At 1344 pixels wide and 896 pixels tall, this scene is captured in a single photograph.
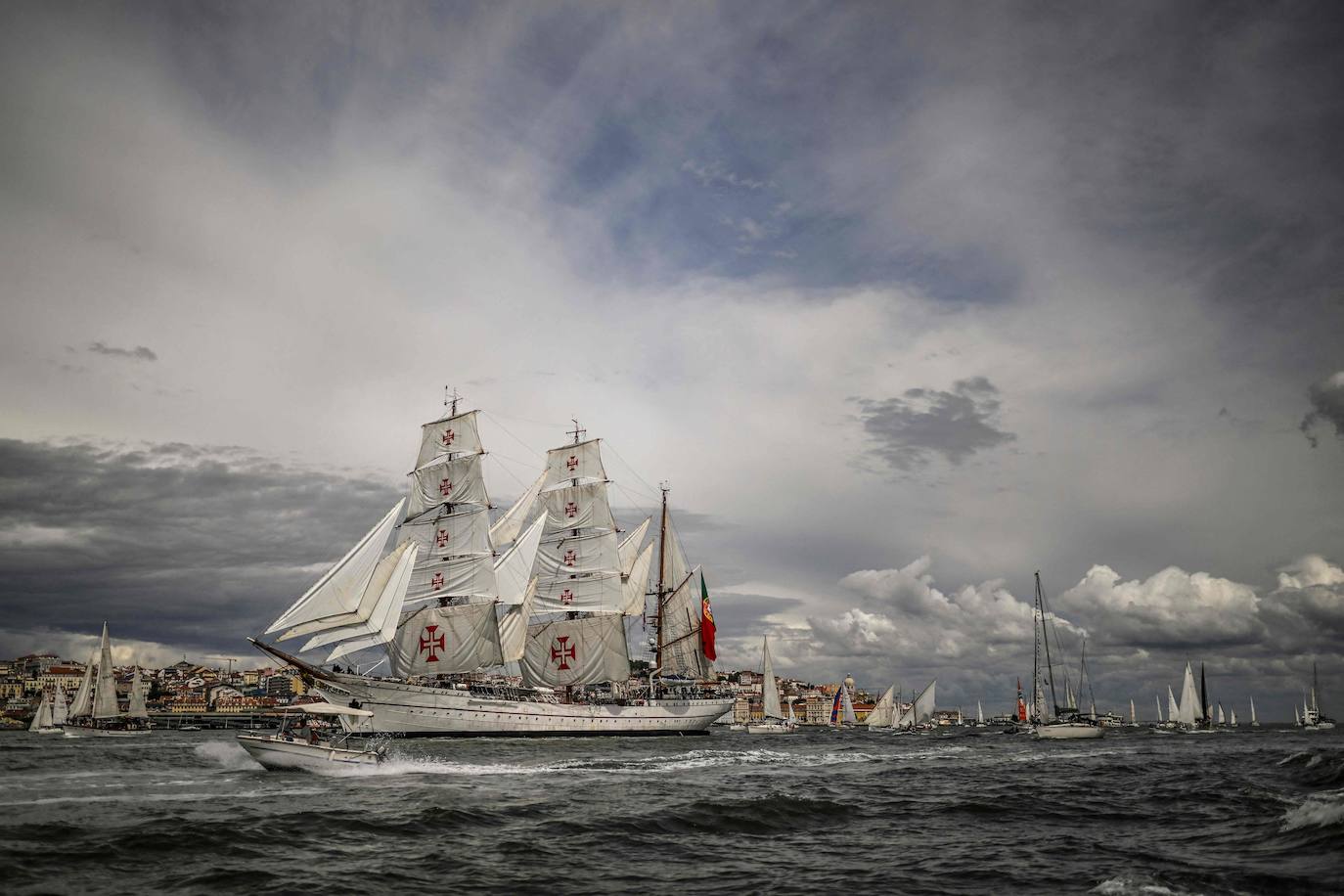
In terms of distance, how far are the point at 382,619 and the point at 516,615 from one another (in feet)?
92.4

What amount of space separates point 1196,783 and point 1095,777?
19.7 feet

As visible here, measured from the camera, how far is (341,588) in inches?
2825

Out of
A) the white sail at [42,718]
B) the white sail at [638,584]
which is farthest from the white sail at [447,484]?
the white sail at [42,718]

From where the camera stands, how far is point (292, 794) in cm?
3591

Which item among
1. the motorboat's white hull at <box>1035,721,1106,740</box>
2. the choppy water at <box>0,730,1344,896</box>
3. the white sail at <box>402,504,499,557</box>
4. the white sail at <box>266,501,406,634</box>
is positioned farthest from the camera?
the motorboat's white hull at <box>1035,721,1106,740</box>

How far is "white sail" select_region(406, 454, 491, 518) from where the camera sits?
339 ft

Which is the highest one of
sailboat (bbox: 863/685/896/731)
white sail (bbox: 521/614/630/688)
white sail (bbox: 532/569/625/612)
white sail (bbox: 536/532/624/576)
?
white sail (bbox: 536/532/624/576)

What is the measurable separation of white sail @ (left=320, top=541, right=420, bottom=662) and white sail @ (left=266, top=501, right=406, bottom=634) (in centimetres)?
234

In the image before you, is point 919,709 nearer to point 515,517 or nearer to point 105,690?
point 515,517

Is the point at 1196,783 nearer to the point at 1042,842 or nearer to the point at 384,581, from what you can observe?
the point at 1042,842

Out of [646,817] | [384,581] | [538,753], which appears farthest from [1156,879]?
[384,581]

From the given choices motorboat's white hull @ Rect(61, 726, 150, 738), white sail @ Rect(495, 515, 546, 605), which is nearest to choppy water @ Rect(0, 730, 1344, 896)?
white sail @ Rect(495, 515, 546, 605)

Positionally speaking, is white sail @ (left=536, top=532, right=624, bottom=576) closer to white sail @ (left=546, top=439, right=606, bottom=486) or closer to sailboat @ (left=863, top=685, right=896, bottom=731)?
white sail @ (left=546, top=439, right=606, bottom=486)

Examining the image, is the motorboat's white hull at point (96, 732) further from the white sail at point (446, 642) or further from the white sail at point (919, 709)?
the white sail at point (919, 709)
